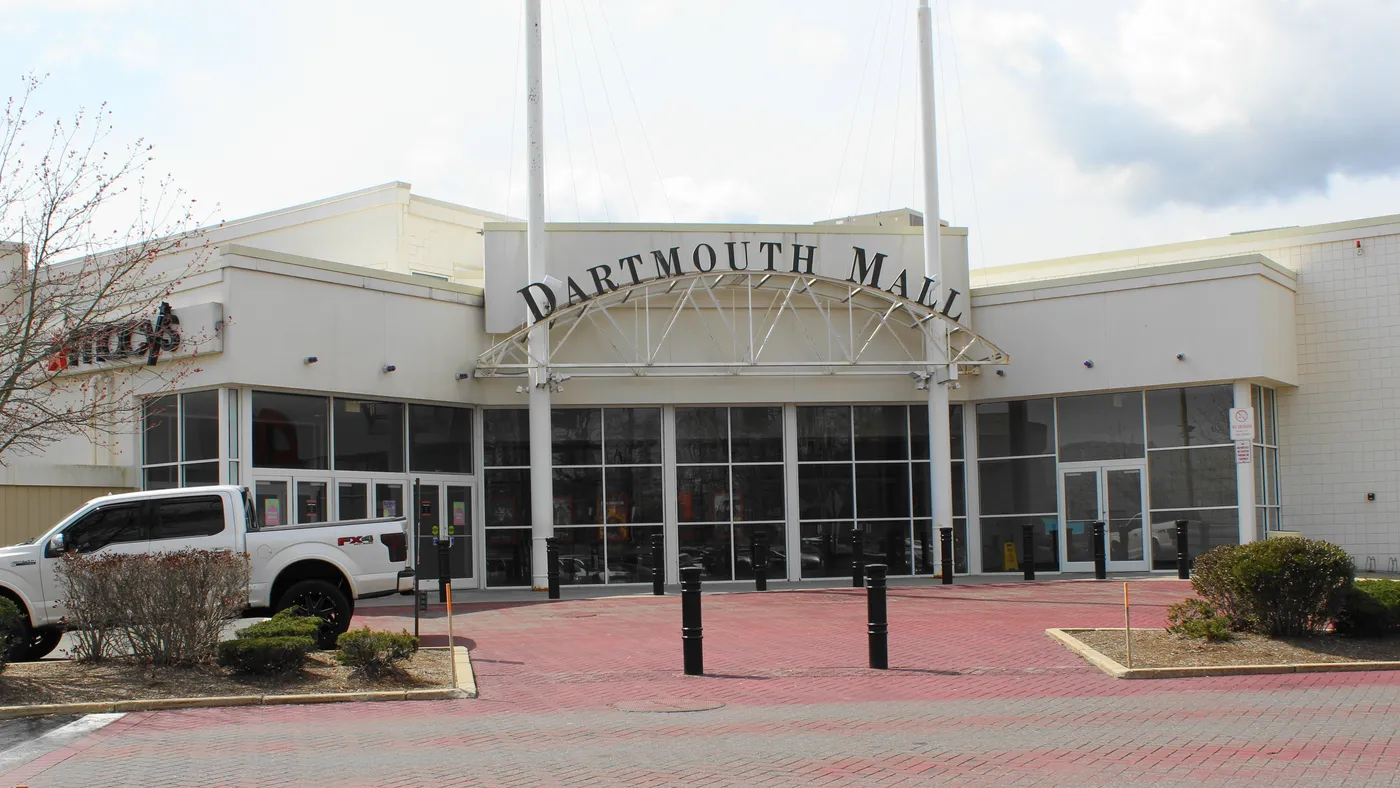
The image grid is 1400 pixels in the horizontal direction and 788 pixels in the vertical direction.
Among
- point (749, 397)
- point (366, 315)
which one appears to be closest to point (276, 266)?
point (366, 315)

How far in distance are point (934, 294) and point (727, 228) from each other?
451 centimetres

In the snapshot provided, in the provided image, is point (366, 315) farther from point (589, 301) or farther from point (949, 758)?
point (949, 758)

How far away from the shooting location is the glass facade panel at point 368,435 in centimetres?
2467

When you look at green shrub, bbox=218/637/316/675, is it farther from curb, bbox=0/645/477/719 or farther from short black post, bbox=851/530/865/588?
short black post, bbox=851/530/865/588

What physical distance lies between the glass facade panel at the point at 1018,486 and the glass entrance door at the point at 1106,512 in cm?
35

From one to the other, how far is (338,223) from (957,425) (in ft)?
57.1

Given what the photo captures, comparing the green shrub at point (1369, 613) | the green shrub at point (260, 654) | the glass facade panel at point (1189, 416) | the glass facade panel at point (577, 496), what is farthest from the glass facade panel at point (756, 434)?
the green shrub at point (260, 654)

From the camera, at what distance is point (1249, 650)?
14047 millimetres

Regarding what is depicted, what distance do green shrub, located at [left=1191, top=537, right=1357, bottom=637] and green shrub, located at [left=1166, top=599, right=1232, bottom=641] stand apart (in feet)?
0.87

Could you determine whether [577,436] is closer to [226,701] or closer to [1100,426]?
[1100,426]

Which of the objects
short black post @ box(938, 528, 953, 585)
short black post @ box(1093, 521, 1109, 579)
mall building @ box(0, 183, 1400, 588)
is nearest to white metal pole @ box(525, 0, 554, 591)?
mall building @ box(0, 183, 1400, 588)

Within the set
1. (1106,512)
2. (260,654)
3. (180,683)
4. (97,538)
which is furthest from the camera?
(1106,512)

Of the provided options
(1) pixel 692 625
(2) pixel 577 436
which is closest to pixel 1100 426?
(2) pixel 577 436

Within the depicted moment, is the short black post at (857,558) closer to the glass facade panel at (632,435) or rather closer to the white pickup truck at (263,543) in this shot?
the glass facade panel at (632,435)
